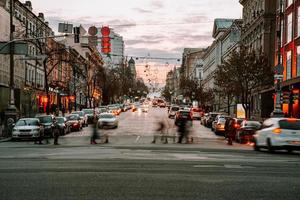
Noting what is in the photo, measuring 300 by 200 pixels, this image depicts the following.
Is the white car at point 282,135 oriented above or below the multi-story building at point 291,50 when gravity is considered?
below

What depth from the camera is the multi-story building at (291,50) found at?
52.1 metres

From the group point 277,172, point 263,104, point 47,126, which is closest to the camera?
point 277,172

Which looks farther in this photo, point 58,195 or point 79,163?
point 79,163

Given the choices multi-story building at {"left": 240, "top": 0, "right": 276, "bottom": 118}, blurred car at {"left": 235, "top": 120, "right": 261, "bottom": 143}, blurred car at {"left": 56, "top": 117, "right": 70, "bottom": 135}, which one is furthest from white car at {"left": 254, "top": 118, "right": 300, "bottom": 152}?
multi-story building at {"left": 240, "top": 0, "right": 276, "bottom": 118}

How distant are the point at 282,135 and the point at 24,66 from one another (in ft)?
177

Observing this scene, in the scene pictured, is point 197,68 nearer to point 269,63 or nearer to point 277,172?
point 269,63

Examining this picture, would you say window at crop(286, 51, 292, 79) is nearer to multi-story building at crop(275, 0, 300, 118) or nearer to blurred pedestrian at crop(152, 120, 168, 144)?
multi-story building at crop(275, 0, 300, 118)

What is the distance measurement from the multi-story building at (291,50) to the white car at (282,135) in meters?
26.4

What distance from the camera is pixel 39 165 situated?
15828 millimetres

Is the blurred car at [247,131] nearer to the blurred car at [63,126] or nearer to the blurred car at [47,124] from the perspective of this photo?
the blurred car at [47,124]

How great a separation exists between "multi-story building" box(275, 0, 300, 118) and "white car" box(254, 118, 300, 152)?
2637 cm

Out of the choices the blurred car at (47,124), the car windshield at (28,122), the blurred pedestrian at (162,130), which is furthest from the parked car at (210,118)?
the car windshield at (28,122)

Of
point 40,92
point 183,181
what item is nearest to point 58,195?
point 183,181

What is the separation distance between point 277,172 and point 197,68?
15761cm
